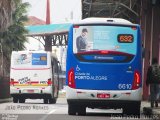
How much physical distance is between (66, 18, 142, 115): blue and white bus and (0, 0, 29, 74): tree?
28.8m

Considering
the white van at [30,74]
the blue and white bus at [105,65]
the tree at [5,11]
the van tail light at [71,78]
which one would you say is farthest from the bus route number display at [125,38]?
the tree at [5,11]

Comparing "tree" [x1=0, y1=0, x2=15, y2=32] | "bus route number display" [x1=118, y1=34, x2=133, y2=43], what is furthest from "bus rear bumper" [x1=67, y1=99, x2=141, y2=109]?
"tree" [x1=0, y1=0, x2=15, y2=32]

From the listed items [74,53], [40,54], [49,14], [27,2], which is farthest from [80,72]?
[49,14]

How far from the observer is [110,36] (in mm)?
19516

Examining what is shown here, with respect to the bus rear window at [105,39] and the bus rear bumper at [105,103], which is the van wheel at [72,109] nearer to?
the bus rear bumper at [105,103]

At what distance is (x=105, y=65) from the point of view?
19344 mm

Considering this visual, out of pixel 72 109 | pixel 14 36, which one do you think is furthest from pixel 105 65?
pixel 14 36

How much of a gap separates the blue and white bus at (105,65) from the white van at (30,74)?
14990mm

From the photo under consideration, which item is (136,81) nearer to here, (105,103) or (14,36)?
(105,103)

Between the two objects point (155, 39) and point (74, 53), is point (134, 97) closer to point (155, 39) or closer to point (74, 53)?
point (74, 53)

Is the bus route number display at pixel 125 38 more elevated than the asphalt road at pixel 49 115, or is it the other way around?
the bus route number display at pixel 125 38

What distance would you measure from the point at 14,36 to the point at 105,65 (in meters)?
31.8

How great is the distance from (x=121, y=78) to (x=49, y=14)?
3484 inches

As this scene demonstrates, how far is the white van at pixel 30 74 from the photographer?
34.4 meters
